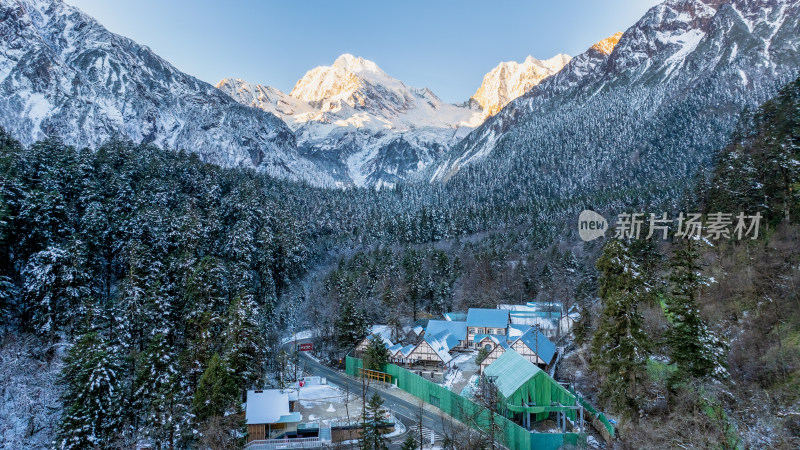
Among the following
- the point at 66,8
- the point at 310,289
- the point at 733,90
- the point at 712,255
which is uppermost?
the point at 66,8

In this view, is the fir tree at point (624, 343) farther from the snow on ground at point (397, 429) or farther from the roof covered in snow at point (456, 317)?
the roof covered in snow at point (456, 317)

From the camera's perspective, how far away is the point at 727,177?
39.9 meters

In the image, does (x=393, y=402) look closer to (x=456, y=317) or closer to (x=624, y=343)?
(x=624, y=343)

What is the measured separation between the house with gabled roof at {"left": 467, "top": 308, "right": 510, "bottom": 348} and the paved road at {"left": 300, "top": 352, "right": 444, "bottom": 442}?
19.3m

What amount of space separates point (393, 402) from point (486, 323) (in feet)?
76.7

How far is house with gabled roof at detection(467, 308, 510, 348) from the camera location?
197 ft

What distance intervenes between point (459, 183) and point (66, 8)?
17016 centimetres

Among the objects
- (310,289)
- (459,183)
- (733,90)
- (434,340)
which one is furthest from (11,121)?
(733,90)

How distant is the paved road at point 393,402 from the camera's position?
119ft

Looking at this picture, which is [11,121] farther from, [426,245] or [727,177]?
A: [727,177]

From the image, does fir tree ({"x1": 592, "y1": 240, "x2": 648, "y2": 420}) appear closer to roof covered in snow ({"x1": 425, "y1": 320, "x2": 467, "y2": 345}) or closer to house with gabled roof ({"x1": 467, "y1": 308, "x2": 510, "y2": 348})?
house with gabled roof ({"x1": 467, "y1": 308, "x2": 510, "y2": 348})

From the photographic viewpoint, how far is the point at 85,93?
400ft

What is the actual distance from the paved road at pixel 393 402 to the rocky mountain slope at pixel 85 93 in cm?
8738

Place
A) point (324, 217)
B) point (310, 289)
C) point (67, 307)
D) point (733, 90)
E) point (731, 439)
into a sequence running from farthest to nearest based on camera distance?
point (733, 90)
point (324, 217)
point (310, 289)
point (67, 307)
point (731, 439)
